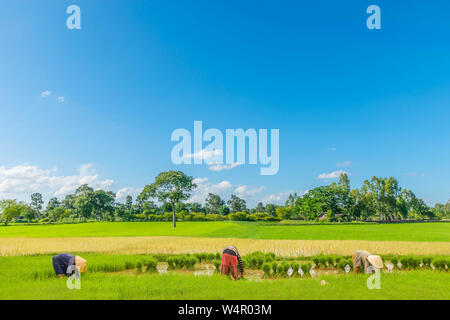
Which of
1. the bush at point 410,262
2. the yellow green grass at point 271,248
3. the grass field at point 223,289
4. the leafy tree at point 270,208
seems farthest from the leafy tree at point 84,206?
the bush at point 410,262

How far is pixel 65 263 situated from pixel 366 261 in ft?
43.6

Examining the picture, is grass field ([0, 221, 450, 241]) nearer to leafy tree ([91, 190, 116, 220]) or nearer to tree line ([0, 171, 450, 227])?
tree line ([0, 171, 450, 227])

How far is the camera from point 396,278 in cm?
1096

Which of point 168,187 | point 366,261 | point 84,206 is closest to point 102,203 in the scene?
point 84,206

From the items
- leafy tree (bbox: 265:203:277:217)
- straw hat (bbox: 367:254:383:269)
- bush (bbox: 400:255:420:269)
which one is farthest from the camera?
leafy tree (bbox: 265:203:277:217)

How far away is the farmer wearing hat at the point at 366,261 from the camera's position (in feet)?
37.4

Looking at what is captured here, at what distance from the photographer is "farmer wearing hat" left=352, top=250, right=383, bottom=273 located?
11.4 m

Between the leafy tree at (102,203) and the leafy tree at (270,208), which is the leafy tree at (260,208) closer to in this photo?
the leafy tree at (270,208)

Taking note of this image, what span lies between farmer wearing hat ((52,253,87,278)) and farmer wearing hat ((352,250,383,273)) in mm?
12038

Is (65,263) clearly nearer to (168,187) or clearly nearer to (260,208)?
(168,187)

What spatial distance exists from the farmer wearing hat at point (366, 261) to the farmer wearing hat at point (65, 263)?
12.0 meters

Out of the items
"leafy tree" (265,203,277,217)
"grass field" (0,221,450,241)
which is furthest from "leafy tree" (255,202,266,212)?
"grass field" (0,221,450,241)
